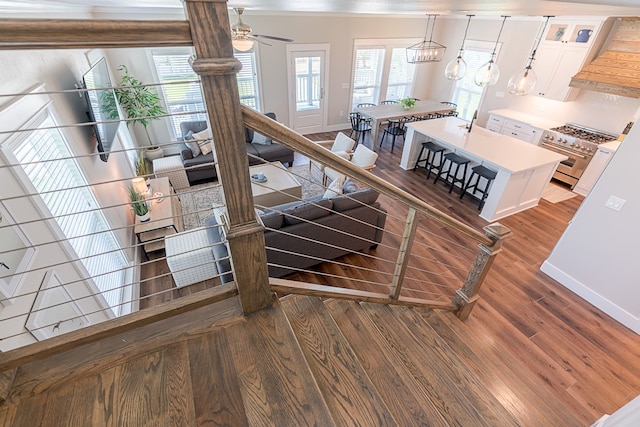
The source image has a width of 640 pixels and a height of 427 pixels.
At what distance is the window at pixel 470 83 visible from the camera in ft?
22.5

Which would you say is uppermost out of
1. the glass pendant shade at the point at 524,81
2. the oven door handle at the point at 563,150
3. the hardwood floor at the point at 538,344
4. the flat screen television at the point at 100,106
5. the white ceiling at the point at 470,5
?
the white ceiling at the point at 470,5

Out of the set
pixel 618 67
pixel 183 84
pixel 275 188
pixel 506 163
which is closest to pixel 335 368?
pixel 275 188

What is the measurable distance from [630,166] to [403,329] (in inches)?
106

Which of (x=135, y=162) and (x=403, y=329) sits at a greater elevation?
(x=403, y=329)

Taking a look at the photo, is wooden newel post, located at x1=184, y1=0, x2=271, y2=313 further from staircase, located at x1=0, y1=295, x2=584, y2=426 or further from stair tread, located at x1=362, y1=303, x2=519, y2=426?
stair tread, located at x1=362, y1=303, x2=519, y2=426

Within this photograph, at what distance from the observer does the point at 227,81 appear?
0.86 meters

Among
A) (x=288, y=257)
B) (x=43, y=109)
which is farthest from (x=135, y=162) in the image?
(x=288, y=257)

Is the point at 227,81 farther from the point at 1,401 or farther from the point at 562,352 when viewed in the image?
the point at 562,352

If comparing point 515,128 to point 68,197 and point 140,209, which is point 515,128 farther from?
point 68,197

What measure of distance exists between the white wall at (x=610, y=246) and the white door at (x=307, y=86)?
567 cm

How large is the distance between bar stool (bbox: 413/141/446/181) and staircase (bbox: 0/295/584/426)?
13.9 feet

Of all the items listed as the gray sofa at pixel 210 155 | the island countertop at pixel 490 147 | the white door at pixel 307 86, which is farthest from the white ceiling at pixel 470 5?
the white door at pixel 307 86

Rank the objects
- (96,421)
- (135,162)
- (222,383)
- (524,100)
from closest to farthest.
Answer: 1. (96,421)
2. (222,383)
3. (135,162)
4. (524,100)

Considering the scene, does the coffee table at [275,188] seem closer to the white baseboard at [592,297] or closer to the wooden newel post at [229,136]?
the wooden newel post at [229,136]
